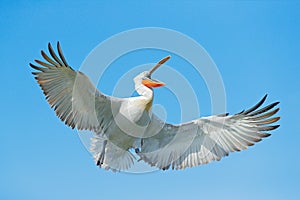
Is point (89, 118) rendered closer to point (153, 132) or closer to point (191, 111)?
point (153, 132)

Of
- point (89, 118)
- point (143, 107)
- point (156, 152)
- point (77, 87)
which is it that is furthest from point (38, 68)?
point (156, 152)

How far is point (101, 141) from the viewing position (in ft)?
32.6

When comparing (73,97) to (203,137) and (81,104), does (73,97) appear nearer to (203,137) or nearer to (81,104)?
(81,104)

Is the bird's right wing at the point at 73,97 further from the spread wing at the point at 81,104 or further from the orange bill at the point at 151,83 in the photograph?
the orange bill at the point at 151,83

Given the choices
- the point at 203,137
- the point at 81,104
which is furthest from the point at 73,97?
the point at 203,137

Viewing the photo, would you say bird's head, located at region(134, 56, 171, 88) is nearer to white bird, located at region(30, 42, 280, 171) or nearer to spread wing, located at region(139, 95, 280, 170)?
white bird, located at region(30, 42, 280, 171)

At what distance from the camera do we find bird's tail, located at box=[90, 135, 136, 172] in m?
9.84

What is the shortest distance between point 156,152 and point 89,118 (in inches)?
59.8

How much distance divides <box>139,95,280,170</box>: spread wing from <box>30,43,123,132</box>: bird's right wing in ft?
3.10

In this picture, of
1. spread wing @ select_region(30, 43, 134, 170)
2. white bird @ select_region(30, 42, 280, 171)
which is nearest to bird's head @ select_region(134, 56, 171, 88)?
white bird @ select_region(30, 42, 280, 171)

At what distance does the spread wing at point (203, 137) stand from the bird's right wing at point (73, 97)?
0.95 metres

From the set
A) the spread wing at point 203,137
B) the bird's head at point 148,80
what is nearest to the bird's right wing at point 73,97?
the bird's head at point 148,80

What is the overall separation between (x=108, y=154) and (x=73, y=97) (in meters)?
1.25

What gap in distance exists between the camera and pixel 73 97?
377 inches
